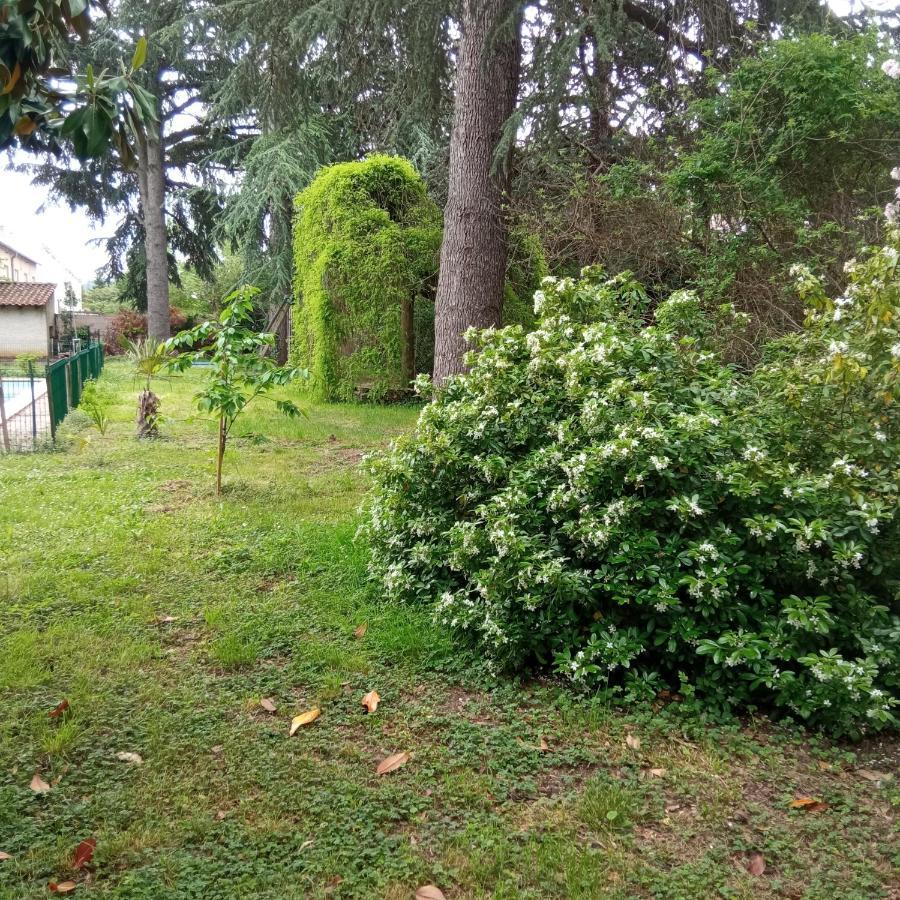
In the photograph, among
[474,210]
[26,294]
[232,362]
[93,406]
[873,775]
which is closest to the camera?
[873,775]

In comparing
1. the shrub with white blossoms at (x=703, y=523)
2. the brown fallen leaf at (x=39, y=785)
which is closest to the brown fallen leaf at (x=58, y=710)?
the brown fallen leaf at (x=39, y=785)

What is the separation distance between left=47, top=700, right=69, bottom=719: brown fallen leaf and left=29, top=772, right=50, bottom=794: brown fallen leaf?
16.7 inches

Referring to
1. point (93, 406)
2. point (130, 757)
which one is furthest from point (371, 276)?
point (130, 757)

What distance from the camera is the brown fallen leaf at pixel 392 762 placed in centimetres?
269

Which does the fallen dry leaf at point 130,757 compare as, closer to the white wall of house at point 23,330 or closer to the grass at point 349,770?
the grass at point 349,770

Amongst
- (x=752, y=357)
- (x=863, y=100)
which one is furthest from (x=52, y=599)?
(x=863, y=100)

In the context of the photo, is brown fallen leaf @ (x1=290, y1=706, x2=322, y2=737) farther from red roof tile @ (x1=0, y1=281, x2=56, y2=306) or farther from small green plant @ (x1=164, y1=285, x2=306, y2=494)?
red roof tile @ (x1=0, y1=281, x2=56, y2=306)

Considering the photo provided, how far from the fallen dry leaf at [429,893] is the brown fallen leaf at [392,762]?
0.60 m

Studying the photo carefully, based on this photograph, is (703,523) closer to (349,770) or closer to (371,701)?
(371,701)

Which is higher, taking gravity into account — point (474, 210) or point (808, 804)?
point (474, 210)

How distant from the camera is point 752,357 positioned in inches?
296

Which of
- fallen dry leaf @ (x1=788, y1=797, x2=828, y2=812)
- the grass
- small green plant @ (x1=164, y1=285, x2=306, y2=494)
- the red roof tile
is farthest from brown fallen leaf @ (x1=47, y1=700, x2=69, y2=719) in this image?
the red roof tile

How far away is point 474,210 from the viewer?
7387mm

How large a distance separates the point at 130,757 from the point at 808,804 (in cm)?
238
